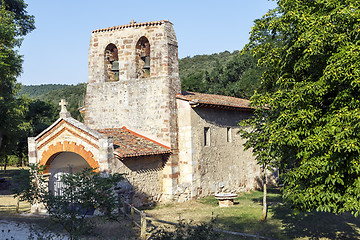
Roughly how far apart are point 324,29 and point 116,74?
11.5 m

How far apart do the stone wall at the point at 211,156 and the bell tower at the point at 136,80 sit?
2.17 ft

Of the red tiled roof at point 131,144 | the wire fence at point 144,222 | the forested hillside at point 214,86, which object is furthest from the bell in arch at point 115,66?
the forested hillside at point 214,86

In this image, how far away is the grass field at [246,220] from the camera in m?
10.8

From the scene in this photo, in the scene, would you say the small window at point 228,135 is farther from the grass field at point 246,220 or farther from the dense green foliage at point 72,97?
the dense green foliage at point 72,97

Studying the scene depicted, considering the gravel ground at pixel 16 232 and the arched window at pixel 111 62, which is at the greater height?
the arched window at pixel 111 62

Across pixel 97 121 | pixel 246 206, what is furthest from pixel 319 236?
pixel 97 121

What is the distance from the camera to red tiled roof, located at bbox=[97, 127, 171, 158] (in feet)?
43.1

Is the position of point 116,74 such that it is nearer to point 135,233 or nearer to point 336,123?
point 135,233

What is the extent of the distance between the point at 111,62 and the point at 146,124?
3.69 meters

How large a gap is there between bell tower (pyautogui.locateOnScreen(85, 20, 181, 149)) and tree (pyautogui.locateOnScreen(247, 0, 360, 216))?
694 cm

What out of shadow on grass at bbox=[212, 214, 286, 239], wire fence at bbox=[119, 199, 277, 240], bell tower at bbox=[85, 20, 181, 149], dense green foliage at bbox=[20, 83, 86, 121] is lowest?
shadow on grass at bbox=[212, 214, 286, 239]

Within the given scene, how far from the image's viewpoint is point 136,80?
51.6 ft

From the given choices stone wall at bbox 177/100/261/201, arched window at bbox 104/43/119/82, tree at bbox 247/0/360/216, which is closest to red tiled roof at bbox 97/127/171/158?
stone wall at bbox 177/100/261/201

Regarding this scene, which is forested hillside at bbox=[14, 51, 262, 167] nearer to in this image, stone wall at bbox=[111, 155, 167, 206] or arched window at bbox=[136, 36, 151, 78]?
arched window at bbox=[136, 36, 151, 78]
